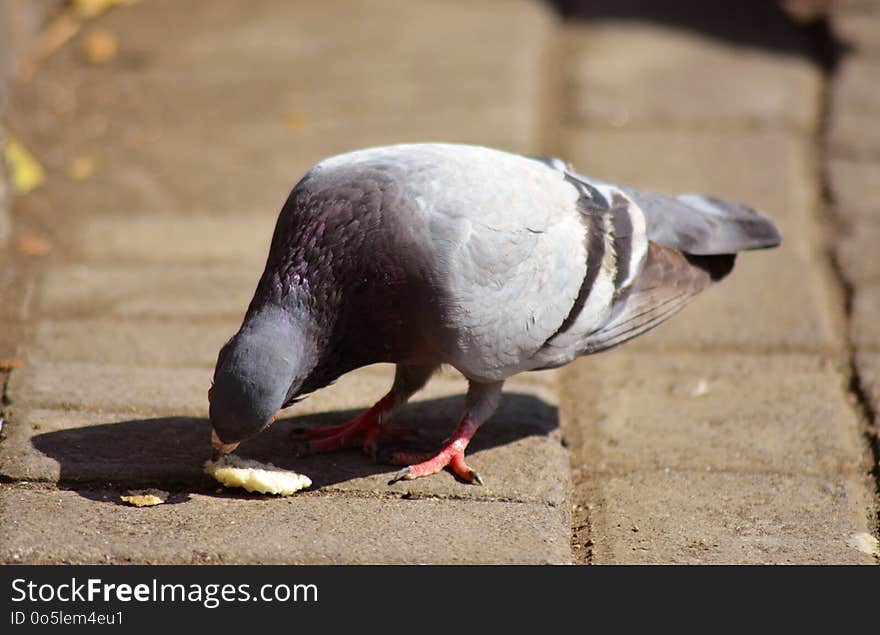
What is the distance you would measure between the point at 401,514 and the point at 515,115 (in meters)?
3.54

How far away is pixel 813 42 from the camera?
312 inches

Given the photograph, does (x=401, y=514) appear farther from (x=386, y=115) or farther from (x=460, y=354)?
(x=386, y=115)

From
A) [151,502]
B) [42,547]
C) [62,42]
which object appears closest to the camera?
[42,547]

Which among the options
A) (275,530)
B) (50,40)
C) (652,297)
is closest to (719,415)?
(652,297)

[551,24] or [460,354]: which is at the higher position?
[551,24]

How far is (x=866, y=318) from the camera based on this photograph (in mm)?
5301

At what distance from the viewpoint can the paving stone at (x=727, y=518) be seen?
3.84 metres

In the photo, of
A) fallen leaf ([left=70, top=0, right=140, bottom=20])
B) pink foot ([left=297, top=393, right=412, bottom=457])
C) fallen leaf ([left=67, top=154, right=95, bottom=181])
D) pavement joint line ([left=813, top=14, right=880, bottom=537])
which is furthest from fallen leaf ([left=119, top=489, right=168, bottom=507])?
fallen leaf ([left=70, top=0, right=140, bottom=20])

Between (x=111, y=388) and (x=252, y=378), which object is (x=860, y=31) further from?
(x=252, y=378)

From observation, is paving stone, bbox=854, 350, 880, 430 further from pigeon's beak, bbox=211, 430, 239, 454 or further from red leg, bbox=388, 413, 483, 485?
pigeon's beak, bbox=211, 430, 239, 454

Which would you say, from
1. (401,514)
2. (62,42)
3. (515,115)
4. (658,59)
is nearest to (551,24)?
(658,59)

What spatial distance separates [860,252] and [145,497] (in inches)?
146
